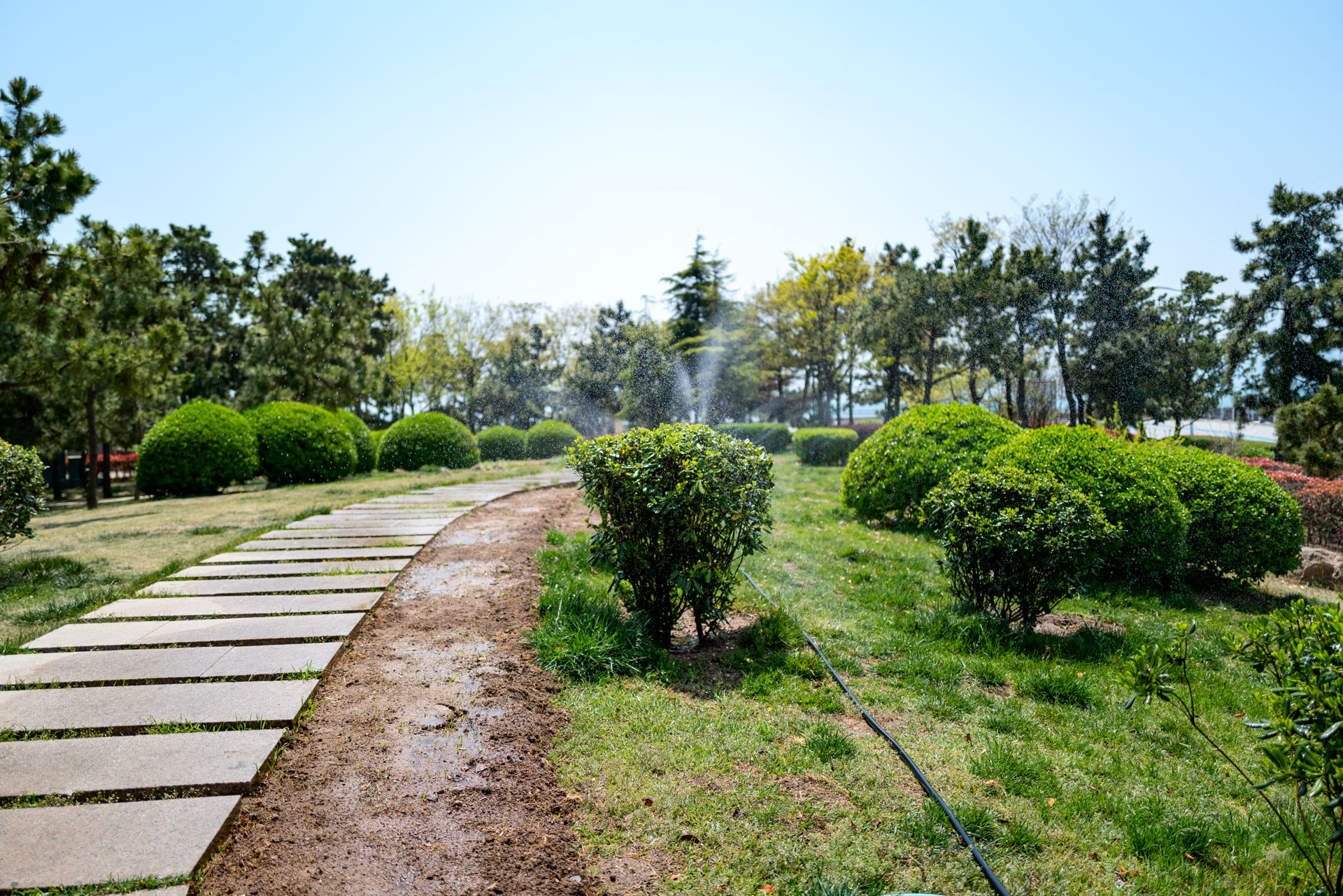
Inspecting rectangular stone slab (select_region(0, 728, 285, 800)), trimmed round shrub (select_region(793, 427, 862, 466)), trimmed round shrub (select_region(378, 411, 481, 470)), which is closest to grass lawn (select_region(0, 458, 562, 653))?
rectangular stone slab (select_region(0, 728, 285, 800))

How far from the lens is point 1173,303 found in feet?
A: 68.2

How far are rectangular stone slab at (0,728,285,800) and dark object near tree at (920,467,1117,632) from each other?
4100 millimetres

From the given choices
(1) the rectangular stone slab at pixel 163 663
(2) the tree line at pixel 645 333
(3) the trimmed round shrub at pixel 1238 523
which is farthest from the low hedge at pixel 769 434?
(1) the rectangular stone slab at pixel 163 663

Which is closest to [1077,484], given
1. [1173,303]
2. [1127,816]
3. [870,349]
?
[1127,816]

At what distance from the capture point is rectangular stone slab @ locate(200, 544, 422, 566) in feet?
18.6

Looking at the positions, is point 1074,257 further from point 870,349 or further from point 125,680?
point 125,680

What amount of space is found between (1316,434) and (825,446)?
9158 millimetres

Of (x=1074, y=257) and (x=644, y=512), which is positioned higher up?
(x=1074, y=257)

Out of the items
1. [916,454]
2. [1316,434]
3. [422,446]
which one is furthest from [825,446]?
[422,446]

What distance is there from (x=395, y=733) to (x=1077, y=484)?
18.7ft

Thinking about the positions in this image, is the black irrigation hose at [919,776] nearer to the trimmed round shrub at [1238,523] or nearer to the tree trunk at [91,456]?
the trimmed round shrub at [1238,523]

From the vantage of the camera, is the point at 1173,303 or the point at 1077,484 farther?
the point at 1173,303

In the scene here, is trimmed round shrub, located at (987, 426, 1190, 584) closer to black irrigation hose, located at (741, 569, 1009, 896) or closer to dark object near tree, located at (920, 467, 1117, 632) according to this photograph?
dark object near tree, located at (920, 467, 1117, 632)

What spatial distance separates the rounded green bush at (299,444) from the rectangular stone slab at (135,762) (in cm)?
1074
